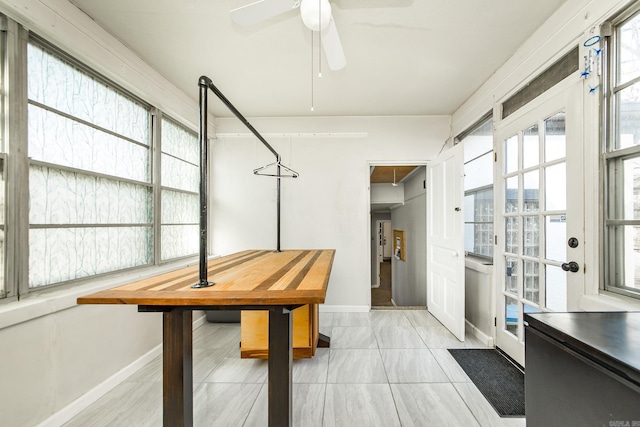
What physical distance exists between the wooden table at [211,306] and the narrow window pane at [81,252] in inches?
37.6

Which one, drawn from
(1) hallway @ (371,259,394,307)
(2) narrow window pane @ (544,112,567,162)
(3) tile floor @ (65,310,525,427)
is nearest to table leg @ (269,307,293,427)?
(3) tile floor @ (65,310,525,427)

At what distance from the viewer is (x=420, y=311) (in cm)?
350

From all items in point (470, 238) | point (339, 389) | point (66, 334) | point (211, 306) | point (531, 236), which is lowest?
point (339, 389)

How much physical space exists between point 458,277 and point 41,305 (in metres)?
3.25

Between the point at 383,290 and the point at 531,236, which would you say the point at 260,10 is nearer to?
the point at 531,236

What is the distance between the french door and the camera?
65.2 inches

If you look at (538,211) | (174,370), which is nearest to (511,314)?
(538,211)

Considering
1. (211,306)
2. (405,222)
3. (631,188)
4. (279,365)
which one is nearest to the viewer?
(211,306)

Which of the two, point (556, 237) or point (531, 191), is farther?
point (531, 191)

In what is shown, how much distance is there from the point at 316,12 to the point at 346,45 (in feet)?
2.68

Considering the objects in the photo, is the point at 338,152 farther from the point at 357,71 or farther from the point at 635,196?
the point at 635,196

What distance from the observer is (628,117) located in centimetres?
140

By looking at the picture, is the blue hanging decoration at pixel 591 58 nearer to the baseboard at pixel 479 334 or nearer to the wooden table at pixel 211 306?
the wooden table at pixel 211 306

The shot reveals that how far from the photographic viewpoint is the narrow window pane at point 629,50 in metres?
1.36
